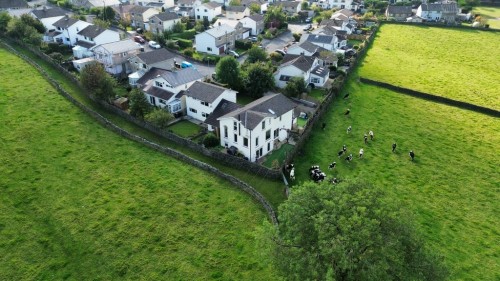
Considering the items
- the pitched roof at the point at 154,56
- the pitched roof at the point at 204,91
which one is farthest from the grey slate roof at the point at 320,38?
the pitched roof at the point at 204,91

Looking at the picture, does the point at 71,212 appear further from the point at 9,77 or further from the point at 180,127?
the point at 9,77

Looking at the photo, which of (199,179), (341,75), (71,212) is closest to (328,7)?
(341,75)

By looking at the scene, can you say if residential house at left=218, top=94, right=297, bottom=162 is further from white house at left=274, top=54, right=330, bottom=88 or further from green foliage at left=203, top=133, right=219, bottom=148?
white house at left=274, top=54, right=330, bottom=88

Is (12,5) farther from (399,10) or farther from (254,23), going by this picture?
(399,10)

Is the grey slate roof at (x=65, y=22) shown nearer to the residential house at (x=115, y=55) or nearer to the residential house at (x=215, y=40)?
the residential house at (x=115, y=55)

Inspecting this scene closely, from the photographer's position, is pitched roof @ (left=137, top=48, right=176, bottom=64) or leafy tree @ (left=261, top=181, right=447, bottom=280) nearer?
leafy tree @ (left=261, top=181, right=447, bottom=280)

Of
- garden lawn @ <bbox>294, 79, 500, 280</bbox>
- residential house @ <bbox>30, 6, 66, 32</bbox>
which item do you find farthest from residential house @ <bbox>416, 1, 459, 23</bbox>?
residential house @ <bbox>30, 6, 66, 32</bbox>

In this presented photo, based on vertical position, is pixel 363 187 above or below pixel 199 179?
above
